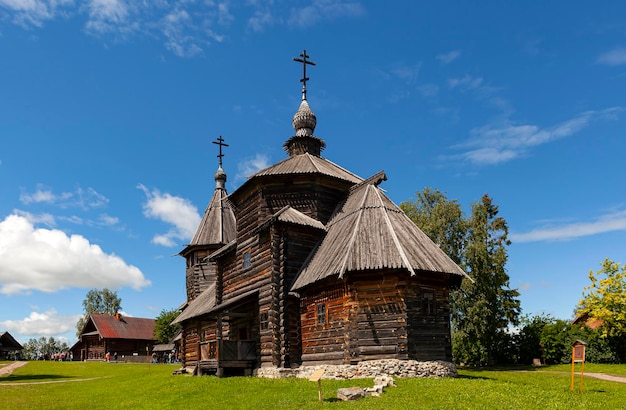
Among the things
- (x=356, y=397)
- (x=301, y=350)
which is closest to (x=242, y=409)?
(x=356, y=397)

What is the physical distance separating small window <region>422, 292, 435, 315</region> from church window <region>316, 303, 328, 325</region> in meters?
3.92

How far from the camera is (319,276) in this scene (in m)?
19.8

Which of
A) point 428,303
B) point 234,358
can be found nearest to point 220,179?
point 234,358

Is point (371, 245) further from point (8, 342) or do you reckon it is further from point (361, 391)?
point (8, 342)

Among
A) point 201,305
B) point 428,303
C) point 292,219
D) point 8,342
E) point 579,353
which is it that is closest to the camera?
point 579,353

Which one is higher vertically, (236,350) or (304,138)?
(304,138)

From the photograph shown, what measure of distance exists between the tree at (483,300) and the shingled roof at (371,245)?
15972 millimetres

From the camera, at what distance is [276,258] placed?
22141 millimetres

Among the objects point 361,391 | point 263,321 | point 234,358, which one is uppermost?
point 263,321

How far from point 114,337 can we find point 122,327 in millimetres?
2778

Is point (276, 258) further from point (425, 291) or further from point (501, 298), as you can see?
point (501, 298)

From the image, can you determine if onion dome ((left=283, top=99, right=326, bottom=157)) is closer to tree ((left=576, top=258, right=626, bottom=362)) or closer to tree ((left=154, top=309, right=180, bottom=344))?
tree ((left=576, top=258, right=626, bottom=362))

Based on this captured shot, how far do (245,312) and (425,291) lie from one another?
9.27 m

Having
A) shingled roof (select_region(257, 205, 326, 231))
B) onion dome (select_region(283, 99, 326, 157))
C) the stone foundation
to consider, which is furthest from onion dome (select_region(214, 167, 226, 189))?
the stone foundation
